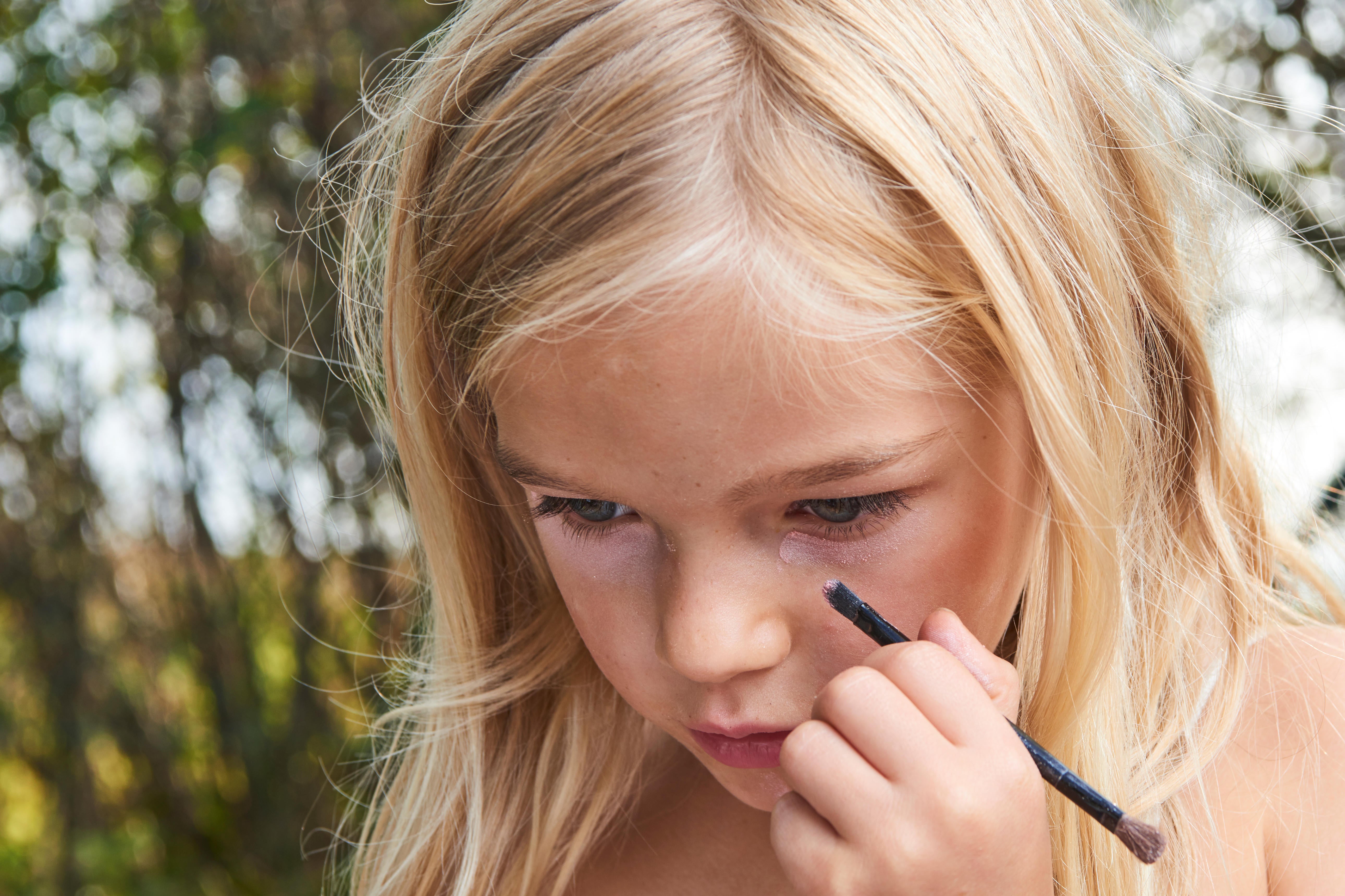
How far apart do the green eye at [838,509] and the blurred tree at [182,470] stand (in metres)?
1.51

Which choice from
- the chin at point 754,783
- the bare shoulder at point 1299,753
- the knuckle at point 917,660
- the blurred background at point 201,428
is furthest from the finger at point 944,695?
the blurred background at point 201,428

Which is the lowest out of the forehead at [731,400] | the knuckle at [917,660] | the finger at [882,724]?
the finger at [882,724]

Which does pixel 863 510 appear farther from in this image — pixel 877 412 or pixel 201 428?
pixel 201 428

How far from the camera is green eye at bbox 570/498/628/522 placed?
1.04 meters

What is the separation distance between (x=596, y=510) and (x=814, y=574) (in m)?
0.22

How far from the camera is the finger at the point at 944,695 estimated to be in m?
0.90

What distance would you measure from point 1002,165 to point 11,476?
2.82 meters

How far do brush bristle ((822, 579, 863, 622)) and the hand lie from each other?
0.04 meters

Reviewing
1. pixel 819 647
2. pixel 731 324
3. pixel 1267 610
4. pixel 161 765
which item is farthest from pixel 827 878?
pixel 161 765

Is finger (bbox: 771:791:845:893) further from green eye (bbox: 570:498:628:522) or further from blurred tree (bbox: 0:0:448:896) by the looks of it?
blurred tree (bbox: 0:0:448:896)

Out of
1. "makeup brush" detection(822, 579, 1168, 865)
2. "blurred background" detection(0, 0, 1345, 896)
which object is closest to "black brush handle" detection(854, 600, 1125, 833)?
"makeup brush" detection(822, 579, 1168, 865)

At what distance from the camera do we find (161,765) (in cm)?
305

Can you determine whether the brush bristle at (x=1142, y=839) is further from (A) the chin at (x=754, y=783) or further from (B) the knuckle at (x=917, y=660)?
(A) the chin at (x=754, y=783)

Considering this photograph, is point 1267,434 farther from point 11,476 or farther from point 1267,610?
point 11,476
